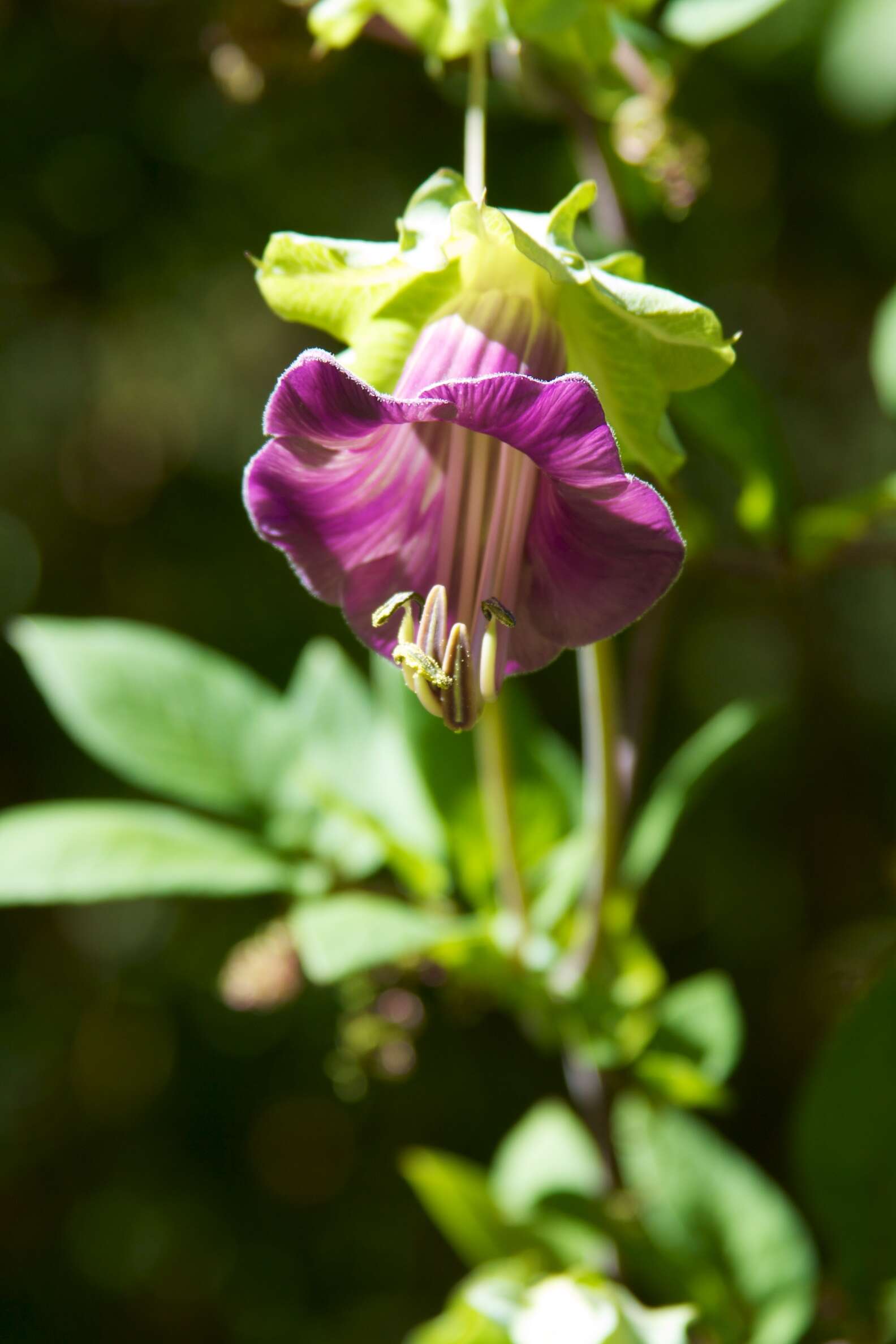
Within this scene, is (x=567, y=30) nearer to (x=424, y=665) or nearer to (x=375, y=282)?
(x=375, y=282)

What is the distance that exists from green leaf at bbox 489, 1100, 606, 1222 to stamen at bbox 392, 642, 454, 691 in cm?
44

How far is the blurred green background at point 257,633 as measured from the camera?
1.27 meters

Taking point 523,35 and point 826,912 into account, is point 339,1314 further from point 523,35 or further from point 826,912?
point 523,35

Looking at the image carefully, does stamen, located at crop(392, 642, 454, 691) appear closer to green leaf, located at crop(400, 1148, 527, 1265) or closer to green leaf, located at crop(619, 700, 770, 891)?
green leaf, located at crop(619, 700, 770, 891)

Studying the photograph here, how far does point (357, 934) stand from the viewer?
724mm

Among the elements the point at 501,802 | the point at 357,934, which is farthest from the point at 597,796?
the point at 357,934

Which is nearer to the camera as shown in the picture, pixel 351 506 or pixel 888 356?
pixel 351 506

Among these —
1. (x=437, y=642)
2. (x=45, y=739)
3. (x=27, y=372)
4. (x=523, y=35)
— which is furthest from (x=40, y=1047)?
(x=523, y=35)

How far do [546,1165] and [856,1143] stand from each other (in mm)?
221

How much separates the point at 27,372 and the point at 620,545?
3.92ft

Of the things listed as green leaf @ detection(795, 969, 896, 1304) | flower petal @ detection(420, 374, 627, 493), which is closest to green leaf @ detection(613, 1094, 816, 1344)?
green leaf @ detection(795, 969, 896, 1304)

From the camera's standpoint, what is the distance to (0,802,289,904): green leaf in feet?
2.48

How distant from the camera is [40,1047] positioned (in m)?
1.58

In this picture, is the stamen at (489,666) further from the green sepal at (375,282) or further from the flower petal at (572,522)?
the green sepal at (375,282)
